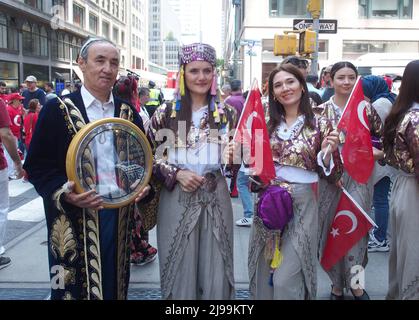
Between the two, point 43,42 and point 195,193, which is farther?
point 43,42

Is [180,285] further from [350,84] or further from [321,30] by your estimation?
[321,30]

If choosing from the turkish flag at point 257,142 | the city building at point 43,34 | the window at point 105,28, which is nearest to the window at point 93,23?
the city building at point 43,34

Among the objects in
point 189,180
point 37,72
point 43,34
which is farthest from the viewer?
point 43,34

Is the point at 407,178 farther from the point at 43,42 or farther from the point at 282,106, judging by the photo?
the point at 43,42

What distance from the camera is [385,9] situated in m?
27.0

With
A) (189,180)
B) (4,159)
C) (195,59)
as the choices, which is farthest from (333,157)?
(4,159)

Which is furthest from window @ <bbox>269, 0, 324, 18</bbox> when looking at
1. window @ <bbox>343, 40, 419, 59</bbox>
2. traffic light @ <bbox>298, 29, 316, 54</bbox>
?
traffic light @ <bbox>298, 29, 316, 54</bbox>

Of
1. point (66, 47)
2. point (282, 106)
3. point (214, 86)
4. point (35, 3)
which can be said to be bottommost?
point (282, 106)

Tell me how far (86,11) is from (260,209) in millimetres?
45585

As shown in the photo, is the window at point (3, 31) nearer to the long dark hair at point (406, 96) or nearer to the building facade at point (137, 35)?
the long dark hair at point (406, 96)

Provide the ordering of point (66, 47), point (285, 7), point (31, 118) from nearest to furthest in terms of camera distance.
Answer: point (31, 118)
point (285, 7)
point (66, 47)

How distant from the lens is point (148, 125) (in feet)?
9.91

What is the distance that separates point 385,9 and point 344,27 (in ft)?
9.99
